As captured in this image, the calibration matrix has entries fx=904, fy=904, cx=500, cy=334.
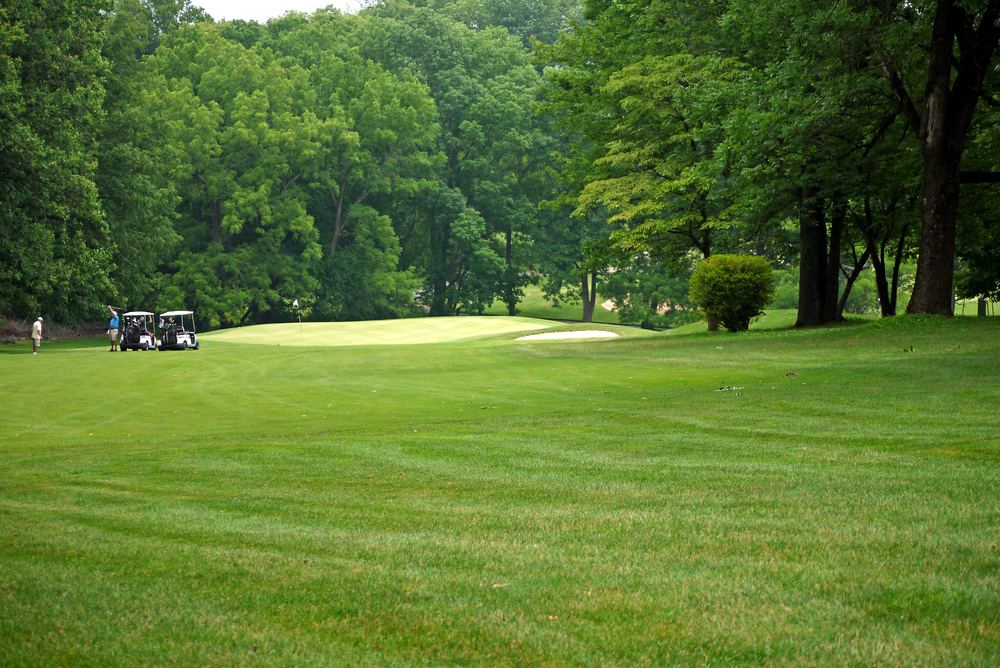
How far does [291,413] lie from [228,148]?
47.1 metres

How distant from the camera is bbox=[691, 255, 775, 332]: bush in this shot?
1065 inches

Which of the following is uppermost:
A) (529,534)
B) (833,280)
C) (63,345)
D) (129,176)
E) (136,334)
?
(129,176)

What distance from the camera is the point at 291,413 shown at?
15555 mm

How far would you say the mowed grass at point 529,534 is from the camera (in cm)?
403

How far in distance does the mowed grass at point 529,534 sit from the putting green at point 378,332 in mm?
31818

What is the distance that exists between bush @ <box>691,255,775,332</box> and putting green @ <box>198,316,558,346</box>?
18806 millimetres

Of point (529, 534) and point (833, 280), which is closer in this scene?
point (529, 534)

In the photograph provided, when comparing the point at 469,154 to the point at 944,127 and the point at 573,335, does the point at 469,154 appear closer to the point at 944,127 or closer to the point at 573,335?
the point at 573,335

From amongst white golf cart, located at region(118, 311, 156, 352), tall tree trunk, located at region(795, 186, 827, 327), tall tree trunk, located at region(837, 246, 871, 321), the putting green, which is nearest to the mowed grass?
tall tree trunk, located at region(795, 186, 827, 327)

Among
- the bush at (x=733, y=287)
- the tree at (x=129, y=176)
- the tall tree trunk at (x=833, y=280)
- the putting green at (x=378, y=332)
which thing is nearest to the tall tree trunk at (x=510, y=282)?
the putting green at (x=378, y=332)

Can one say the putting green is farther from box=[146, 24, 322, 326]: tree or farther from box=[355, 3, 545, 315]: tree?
box=[355, 3, 545, 315]: tree

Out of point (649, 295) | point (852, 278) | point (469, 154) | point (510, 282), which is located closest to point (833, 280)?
point (852, 278)

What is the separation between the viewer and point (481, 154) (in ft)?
226

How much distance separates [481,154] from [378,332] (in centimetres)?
2440
